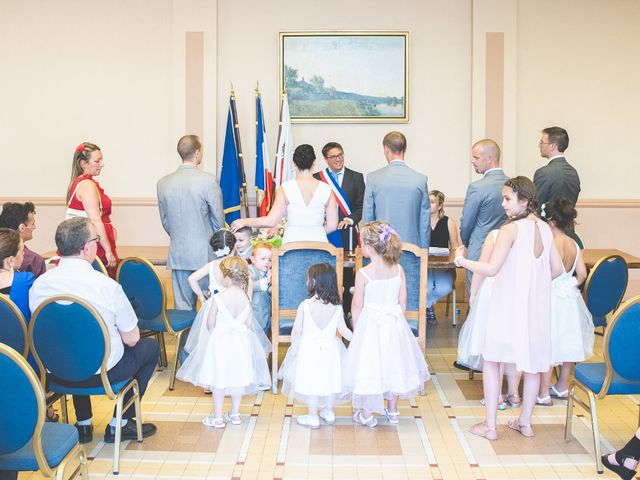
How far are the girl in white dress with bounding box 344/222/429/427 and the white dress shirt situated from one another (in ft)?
4.50

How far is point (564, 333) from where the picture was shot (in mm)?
4988

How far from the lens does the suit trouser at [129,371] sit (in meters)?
4.03

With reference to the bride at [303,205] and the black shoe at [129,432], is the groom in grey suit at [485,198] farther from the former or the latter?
the black shoe at [129,432]

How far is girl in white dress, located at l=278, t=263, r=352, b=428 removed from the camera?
463cm

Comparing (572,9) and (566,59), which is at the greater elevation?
(572,9)

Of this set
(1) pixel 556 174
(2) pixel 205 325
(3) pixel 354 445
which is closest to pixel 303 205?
(2) pixel 205 325

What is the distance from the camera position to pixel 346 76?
8.47m

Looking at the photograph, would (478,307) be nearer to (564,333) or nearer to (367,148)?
(564,333)

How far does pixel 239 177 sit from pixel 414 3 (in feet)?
8.52

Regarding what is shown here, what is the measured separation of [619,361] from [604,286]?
1.85 meters

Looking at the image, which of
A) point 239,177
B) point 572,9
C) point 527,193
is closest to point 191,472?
point 527,193

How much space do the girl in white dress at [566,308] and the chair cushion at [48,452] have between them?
9.62 feet

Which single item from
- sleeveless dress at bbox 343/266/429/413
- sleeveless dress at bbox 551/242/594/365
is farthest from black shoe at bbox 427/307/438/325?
sleeveless dress at bbox 343/266/429/413

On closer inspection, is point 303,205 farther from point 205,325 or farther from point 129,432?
point 129,432
